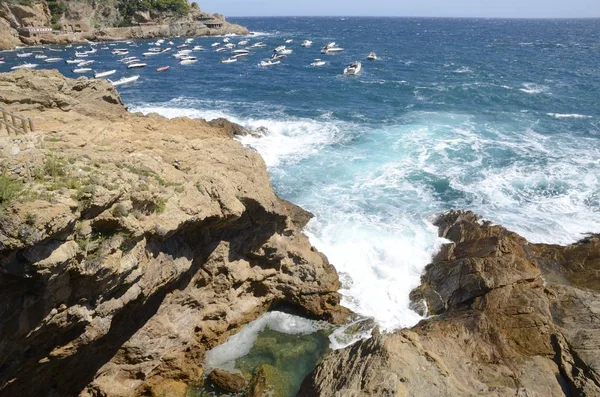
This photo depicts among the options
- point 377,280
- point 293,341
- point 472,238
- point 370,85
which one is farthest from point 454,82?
point 293,341

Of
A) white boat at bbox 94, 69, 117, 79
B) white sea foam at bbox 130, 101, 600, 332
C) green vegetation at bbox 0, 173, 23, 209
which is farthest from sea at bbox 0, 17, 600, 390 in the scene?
green vegetation at bbox 0, 173, 23, 209

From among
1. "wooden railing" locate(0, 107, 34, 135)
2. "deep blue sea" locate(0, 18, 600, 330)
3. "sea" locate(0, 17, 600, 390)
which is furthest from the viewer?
"deep blue sea" locate(0, 18, 600, 330)

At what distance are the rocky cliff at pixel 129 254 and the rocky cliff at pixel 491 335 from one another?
5.14 meters

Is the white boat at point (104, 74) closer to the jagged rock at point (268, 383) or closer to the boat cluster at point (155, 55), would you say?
the boat cluster at point (155, 55)

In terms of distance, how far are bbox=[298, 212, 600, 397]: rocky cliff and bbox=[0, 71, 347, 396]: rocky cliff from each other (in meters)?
5.14

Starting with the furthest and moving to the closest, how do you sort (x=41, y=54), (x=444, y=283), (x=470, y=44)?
(x=470, y=44)
(x=41, y=54)
(x=444, y=283)

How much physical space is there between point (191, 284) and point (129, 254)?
4485 millimetres

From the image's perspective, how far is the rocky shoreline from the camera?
397 inches

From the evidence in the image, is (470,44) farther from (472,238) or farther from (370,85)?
(472,238)

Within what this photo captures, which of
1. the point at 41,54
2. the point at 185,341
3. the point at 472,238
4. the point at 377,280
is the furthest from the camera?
the point at 41,54

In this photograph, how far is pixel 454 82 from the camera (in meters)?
61.9

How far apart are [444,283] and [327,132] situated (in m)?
23.2

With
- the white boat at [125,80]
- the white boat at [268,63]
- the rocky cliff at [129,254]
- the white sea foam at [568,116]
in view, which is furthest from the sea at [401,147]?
the rocky cliff at [129,254]

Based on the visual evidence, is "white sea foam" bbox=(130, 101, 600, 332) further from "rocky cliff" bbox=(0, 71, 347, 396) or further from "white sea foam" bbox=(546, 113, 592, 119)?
"white sea foam" bbox=(546, 113, 592, 119)
